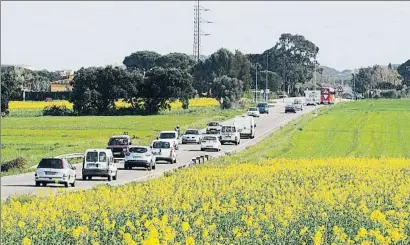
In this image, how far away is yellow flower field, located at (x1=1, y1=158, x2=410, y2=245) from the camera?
14.9 metres

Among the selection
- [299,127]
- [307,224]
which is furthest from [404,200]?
[299,127]

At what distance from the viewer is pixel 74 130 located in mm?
86375

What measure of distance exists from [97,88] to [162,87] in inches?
315

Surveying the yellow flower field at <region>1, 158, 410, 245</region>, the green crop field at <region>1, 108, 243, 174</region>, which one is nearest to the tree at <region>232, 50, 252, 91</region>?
the green crop field at <region>1, 108, 243, 174</region>

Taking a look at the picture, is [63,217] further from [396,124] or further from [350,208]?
[396,124]

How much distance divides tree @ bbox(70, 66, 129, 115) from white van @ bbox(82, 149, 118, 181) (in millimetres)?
71319

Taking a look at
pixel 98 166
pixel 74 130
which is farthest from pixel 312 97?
pixel 98 166

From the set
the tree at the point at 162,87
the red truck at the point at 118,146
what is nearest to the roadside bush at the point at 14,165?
the red truck at the point at 118,146

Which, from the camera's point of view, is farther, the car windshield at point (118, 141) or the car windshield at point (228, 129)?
the car windshield at point (228, 129)

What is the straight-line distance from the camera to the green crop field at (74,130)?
62.1 m

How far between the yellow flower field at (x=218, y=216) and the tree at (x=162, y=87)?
89211 millimetres

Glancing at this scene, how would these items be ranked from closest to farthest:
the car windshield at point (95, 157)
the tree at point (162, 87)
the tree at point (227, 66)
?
the car windshield at point (95, 157) → the tree at point (162, 87) → the tree at point (227, 66)

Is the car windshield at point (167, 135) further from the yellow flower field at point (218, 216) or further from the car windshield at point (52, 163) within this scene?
the yellow flower field at point (218, 216)

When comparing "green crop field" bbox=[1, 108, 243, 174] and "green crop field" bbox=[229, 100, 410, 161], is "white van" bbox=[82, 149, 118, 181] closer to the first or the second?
"green crop field" bbox=[1, 108, 243, 174]
